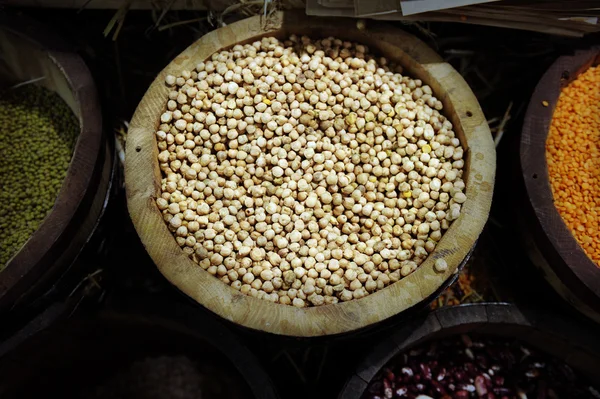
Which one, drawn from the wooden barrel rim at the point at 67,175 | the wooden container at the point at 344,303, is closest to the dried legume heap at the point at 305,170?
the wooden container at the point at 344,303

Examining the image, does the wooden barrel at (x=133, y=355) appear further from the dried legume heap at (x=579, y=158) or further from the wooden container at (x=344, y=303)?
the dried legume heap at (x=579, y=158)

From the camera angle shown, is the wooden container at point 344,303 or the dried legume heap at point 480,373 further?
the dried legume heap at point 480,373

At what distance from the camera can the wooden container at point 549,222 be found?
5.55 feet

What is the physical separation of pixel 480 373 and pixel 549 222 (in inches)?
25.6

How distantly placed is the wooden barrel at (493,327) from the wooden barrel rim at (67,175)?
1.05 meters

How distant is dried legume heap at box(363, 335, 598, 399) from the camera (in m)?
1.95

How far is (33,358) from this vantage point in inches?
73.2

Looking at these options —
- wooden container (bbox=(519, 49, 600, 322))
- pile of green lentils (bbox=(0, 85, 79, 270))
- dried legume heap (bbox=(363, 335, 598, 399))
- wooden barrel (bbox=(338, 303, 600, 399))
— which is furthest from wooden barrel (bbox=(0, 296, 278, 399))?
wooden container (bbox=(519, 49, 600, 322))

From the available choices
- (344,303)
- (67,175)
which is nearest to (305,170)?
(344,303)

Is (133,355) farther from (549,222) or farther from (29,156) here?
(549,222)

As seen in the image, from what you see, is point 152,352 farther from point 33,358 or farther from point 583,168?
point 583,168

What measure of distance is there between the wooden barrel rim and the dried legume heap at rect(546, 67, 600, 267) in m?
1.54

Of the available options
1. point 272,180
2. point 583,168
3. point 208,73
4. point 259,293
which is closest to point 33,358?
point 259,293

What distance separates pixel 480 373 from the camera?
2.01 meters
